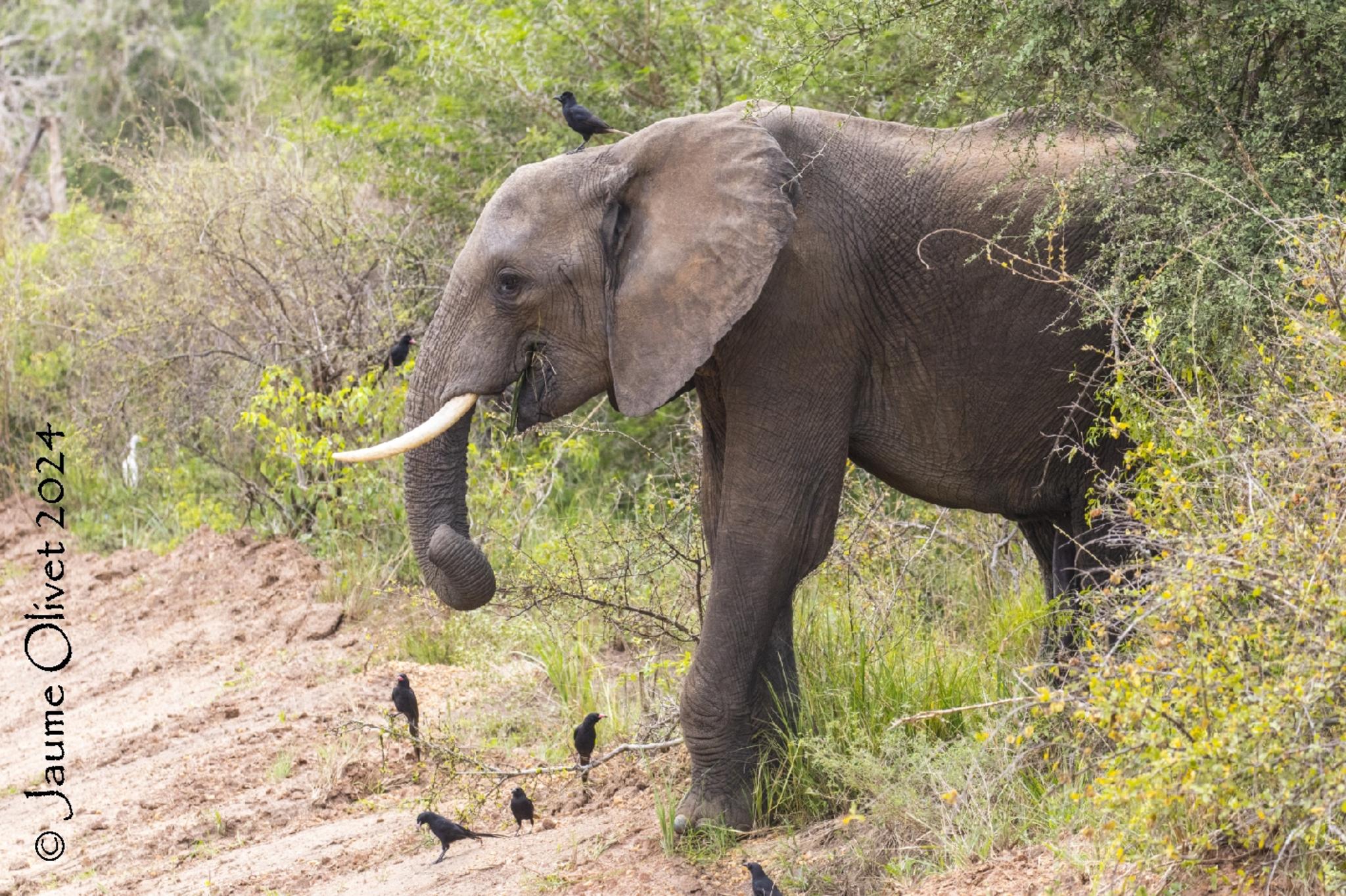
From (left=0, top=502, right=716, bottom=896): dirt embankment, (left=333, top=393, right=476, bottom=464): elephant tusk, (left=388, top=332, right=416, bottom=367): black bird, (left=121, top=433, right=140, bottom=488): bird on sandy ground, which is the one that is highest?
(left=388, top=332, right=416, bottom=367): black bird

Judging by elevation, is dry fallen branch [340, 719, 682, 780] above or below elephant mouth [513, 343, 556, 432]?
below

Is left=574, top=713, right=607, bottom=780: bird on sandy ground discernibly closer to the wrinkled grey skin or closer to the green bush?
the wrinkled grey skin

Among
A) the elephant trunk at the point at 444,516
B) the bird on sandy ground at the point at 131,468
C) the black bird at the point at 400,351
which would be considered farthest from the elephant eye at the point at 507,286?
the bird on sandy ground at the point at 131,468

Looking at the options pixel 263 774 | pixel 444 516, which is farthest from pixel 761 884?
pixel 263 774

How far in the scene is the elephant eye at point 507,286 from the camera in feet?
19.6

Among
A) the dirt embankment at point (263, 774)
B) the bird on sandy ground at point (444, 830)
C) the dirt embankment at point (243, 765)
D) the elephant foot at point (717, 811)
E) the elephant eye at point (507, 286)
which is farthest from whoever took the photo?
the dirt embankment at point (243, 765)

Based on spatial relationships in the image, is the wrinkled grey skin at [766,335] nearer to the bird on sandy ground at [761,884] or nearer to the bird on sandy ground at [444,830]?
the bird on sandy ground at [761,884]

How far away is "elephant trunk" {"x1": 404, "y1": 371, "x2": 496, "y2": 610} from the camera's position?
6043 millimetres

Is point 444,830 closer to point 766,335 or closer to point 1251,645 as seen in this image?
point 766,335

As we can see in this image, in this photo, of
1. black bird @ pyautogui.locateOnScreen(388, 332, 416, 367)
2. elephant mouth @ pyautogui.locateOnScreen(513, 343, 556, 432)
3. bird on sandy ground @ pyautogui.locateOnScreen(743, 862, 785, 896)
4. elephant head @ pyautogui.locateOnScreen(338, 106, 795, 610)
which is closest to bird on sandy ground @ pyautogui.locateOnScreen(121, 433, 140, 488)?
black bird @ pyautogui.locateOnScreen(388, 332, 416, 367)

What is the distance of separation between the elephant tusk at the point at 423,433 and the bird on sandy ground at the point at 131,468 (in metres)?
7.76

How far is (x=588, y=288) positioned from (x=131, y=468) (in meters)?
8.46

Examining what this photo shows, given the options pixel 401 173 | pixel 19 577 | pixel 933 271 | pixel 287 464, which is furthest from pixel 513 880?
pixel 19 577

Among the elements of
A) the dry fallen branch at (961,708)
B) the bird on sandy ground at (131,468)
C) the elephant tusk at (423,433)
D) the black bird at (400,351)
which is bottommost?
the dry fallen branch at (961,708)
